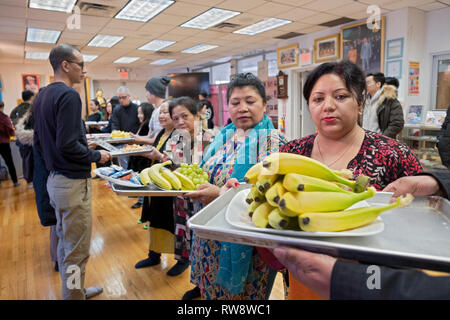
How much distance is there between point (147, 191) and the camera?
5.11 ft

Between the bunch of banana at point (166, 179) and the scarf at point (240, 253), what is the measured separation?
274mm

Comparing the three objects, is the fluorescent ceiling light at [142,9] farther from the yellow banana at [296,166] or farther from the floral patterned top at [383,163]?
the yellow banana at [296,166]

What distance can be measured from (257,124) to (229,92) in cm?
24

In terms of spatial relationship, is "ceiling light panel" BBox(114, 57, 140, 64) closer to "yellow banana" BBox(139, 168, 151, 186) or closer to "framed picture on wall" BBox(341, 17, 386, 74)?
"framed picture on wall" BBox(341, 17, 386, 74)

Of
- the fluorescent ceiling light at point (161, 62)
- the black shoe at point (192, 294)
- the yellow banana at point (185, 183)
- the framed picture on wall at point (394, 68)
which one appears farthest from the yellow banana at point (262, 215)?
the fluorescent ceiling light at point (161, 62)

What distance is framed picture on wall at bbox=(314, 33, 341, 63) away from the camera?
21.1ft

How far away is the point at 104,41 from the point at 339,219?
28.0 ft

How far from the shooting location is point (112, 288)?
239 cm

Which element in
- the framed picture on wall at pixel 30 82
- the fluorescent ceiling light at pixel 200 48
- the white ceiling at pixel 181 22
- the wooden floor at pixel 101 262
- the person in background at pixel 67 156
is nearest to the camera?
the person in background at pixel 67 156

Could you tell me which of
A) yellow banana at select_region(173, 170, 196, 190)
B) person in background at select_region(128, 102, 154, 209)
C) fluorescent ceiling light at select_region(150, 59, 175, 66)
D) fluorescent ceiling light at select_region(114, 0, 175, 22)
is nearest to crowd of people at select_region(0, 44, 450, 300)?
yellow banana at select_region(173, 170, 196, 190)

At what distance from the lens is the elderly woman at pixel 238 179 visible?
4.57 feet

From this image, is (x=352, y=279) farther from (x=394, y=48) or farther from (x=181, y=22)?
(x=181, y=22)

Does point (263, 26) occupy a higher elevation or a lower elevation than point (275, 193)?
higher

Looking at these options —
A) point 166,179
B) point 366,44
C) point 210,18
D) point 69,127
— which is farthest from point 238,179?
point 366,44
